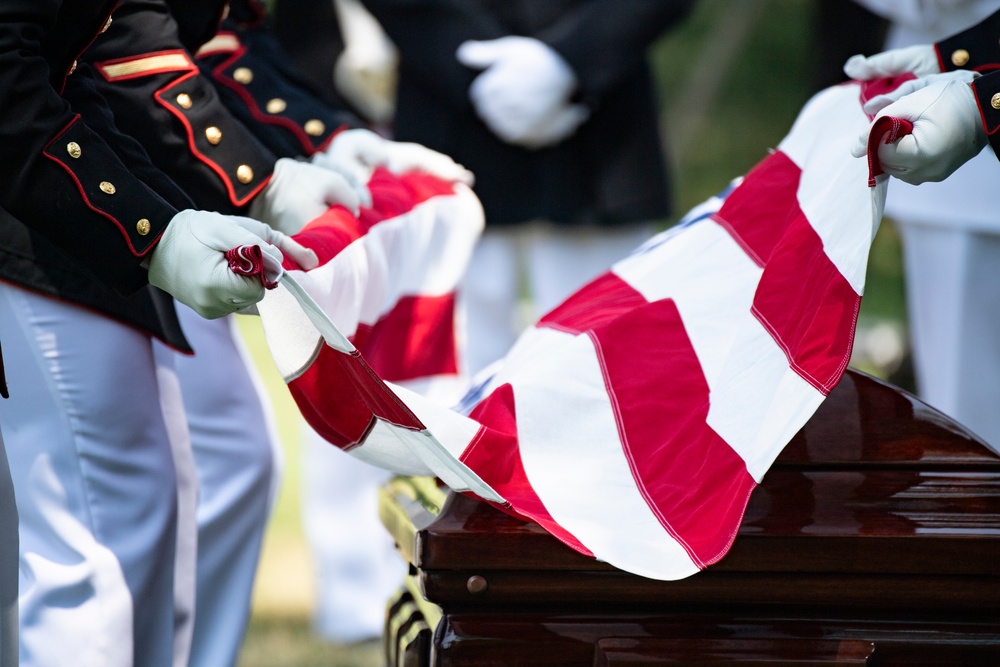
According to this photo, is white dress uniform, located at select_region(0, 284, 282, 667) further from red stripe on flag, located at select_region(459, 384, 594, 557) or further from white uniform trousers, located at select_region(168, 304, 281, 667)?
red stripe on flag, located at select_region(459, 384, 594, 557)

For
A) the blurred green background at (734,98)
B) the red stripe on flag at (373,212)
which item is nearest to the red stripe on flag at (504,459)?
the red stripe on flag at (373,212)

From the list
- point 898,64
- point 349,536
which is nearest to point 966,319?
point 898,64

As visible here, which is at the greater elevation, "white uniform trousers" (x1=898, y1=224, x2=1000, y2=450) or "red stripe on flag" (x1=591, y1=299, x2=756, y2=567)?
"red stripe on flag" (x1=591, y1=299, x2=756, y2=567)

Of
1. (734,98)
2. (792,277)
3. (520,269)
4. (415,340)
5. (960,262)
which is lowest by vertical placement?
(734,98)

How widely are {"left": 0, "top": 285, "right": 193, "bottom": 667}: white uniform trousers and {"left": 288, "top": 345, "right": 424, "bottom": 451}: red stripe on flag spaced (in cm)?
24

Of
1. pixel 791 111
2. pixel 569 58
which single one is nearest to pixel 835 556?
pixel 569 58

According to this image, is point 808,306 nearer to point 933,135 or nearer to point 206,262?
point 933,135

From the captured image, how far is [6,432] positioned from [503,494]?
1.90ft

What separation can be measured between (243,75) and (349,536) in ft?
4.38

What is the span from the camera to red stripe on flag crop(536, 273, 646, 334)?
1440 mm

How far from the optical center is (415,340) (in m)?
1.74

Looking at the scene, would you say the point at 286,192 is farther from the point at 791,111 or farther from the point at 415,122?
the point at 791,111

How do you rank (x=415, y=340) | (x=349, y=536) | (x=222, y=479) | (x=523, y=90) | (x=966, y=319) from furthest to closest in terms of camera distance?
(x=349, y=536) → (x=523, y=90) → (x=966, y=319) → (x=222, y=479) → (x=415, y=340)

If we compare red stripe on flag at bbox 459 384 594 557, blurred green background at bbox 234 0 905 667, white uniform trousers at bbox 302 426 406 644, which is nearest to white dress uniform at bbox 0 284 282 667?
red stripe on flag at bbox 459 384 594 557
